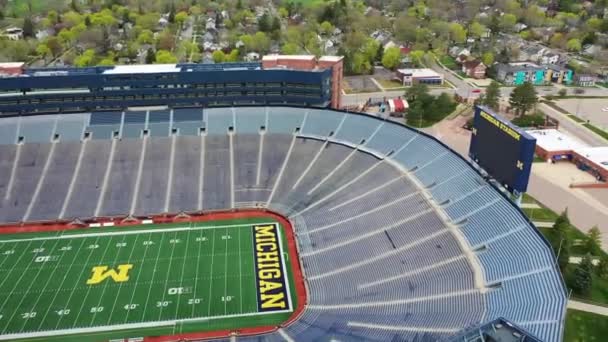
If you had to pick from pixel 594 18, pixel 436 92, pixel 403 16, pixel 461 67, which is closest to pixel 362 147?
pixel 436 92

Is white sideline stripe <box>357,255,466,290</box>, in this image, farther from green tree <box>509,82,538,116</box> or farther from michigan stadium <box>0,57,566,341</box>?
green tree <box>509,82,538,116</box>

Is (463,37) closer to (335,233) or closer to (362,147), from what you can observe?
(362,147)

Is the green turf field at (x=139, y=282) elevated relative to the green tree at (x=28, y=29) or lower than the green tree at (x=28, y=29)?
lower

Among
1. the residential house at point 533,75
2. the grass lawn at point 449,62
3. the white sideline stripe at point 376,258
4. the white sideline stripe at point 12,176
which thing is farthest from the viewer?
the grass lawn at point 449,62

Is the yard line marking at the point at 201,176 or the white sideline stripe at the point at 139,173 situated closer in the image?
the white sideline stripe at the point at 139,173

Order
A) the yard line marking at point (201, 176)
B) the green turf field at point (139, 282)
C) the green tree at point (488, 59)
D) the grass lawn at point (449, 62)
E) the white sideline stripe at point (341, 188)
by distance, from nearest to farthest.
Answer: the green turf field at point (139, 282) < the white sideline stripe at point (341, 188) < the yard line marking at point (201, 176) < the green tree at point (488, 59) < the grass lawn at point (449, 62)

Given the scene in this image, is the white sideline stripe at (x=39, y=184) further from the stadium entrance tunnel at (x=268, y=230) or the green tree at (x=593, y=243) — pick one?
the green tree at (x=593, y=243)

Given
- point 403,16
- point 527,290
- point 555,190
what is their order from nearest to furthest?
point 527,290 < point 555,190 < point 403,16

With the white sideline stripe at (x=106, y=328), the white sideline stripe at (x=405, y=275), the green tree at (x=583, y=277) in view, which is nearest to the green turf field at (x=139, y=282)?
the white sideline stripe at (x=106, y=328)
